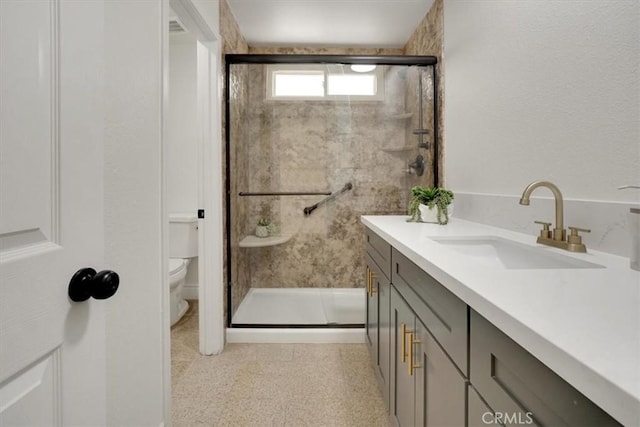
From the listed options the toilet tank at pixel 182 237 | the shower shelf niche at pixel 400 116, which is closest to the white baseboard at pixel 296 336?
the toilet tank at pixel 182 237

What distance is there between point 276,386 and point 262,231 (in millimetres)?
1293

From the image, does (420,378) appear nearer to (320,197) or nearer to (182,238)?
(320,197)

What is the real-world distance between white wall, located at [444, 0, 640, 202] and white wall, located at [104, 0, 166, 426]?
1467 millimetres

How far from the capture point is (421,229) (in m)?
1.48

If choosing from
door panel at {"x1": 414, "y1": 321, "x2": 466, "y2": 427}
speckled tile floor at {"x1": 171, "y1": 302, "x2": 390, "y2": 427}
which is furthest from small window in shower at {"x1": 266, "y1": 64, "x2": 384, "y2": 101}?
door panel at {"x1": 414, "y1": 321, "x2": 466, "y2": 427}

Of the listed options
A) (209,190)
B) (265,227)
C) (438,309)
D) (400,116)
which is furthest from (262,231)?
(438,309)

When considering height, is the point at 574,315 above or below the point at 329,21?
below

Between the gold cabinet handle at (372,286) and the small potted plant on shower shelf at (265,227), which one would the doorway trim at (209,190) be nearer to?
the small potted plant on shower shelf at (265,227)

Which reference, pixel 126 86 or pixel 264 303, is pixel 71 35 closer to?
pixel 126 86

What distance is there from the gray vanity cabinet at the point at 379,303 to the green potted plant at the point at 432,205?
0.29 m

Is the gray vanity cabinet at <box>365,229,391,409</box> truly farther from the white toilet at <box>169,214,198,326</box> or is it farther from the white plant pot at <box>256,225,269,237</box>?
the white toilet at <box>169,214,198,326</box>

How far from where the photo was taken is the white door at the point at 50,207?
44 cm

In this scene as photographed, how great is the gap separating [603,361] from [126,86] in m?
1.24

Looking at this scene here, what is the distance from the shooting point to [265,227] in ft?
8.98
